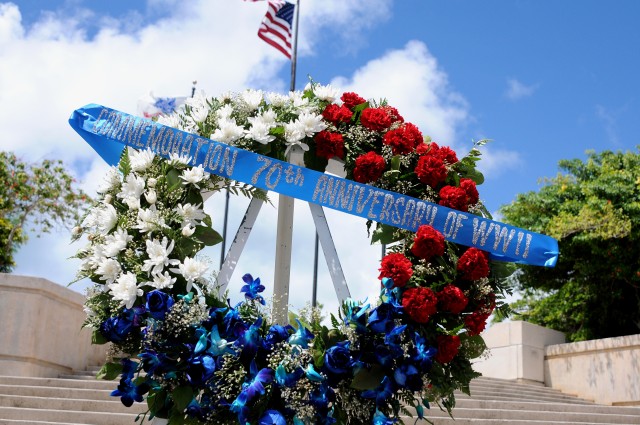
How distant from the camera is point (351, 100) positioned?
5520 mm

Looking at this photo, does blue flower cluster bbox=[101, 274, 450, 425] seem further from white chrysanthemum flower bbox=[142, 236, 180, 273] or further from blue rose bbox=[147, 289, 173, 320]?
white chrysanthemum flower bbox=[142, 236, 180, 273]

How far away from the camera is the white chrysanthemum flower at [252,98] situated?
531 cm

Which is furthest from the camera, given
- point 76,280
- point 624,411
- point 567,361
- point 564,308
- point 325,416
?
point 564,308

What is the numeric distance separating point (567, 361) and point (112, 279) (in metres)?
11.3

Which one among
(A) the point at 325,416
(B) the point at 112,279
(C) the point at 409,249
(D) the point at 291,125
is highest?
(D) the point at 291,125

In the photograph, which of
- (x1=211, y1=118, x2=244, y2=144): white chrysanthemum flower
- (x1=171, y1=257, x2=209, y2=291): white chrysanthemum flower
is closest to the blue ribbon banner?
(x1=211, y1=118, x2=244, y2=144): white chrysanthemum flower

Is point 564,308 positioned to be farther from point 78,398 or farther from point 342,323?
point 342,323

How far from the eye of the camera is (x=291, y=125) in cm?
504

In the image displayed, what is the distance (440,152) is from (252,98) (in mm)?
1360

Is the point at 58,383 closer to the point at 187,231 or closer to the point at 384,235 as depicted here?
the point at 187,231

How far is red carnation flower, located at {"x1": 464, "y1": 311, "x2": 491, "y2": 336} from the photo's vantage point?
4.66m

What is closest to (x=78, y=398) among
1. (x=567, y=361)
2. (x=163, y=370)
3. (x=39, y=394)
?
(x=39, y=394)

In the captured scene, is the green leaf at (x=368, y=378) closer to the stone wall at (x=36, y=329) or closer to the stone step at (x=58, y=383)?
the stone step at (x=58, y=383)

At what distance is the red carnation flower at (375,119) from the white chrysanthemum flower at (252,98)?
74 centimetres
